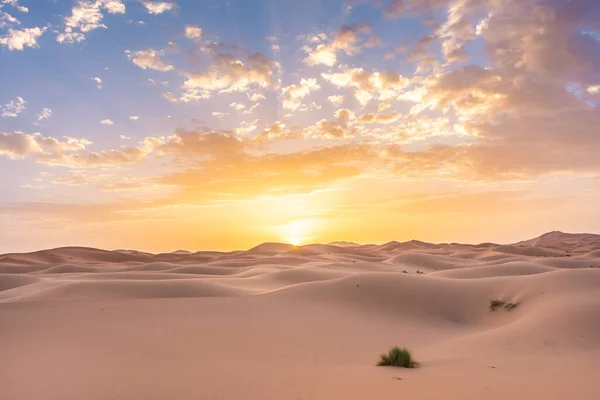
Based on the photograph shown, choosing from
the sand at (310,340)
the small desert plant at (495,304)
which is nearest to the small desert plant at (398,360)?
the sand at (310,340)

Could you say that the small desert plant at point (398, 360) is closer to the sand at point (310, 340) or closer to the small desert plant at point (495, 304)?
the sand at point (310, 340)

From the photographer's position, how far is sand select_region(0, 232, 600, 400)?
490 cm

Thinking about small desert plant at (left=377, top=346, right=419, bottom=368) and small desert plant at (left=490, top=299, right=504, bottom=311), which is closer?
small desert plant at (left=377, top=346, right=419, bottom=368)

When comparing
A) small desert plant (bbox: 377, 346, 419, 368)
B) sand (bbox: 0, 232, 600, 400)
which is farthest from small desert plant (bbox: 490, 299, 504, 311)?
small desert plant (bbox: 377, 346, 419, 368)

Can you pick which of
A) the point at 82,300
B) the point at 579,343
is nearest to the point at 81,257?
the point at 82,300

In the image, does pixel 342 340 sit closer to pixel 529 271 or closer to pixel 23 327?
pixel 23 327

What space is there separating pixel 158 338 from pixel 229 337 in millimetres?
1273

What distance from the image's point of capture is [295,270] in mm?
19703

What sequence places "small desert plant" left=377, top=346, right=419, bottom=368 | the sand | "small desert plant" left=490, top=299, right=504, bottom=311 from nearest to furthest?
the sand
"small desert plant" left=377, top=346, right=419, bottom=368
"small desert plant" left=490, top=299, right=504, bottom=311

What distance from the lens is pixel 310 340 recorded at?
8125 mm

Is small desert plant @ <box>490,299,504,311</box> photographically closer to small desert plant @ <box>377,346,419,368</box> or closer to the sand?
the sand

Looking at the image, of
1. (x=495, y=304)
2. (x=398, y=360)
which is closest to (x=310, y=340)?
(x=398, y=360)

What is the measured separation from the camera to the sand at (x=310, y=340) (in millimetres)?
4898

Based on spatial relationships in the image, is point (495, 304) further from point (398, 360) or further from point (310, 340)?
point (398, 360)
